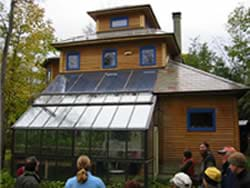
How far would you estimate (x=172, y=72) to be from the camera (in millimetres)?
13367

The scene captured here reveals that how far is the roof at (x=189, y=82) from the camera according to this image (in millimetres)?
11156

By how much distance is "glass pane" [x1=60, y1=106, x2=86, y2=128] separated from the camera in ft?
34.4

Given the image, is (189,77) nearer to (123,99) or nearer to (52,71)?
(123,99)

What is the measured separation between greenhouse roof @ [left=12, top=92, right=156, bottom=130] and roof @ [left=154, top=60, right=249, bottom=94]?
104cm

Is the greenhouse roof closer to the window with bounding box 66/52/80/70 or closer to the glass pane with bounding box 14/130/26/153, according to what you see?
the glass pane with bounding box 14/130/26/153

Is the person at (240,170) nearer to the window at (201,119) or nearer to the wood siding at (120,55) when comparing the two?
the window at (201,119)

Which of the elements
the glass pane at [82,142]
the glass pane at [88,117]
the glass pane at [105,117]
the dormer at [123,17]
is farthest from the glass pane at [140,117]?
the dormer at [123,17]

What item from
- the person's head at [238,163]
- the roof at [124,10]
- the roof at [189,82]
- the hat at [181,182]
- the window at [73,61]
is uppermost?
the roof at [124,10]

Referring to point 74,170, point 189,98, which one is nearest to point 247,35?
point 189,98

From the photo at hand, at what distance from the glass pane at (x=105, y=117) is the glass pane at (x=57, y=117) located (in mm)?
1515

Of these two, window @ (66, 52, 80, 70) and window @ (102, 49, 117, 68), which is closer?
window @ (102, 49, 117, 68)

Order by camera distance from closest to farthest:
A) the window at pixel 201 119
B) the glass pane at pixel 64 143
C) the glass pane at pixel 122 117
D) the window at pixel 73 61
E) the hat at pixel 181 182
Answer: the hat at pixel 181 182 → the glass pane at pixel 122 117 → the glass pane at pixel 64 143 → the window at pixel 201 119 → the window at pixel 73 61

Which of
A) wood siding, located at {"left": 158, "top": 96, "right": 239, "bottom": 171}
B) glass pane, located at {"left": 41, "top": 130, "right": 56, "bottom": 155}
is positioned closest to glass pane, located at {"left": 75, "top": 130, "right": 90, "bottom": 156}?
glass pane, located at {"left": 41, "top": 130, "right": 56, "bottom": 155}

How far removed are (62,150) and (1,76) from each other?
14.6 ft
